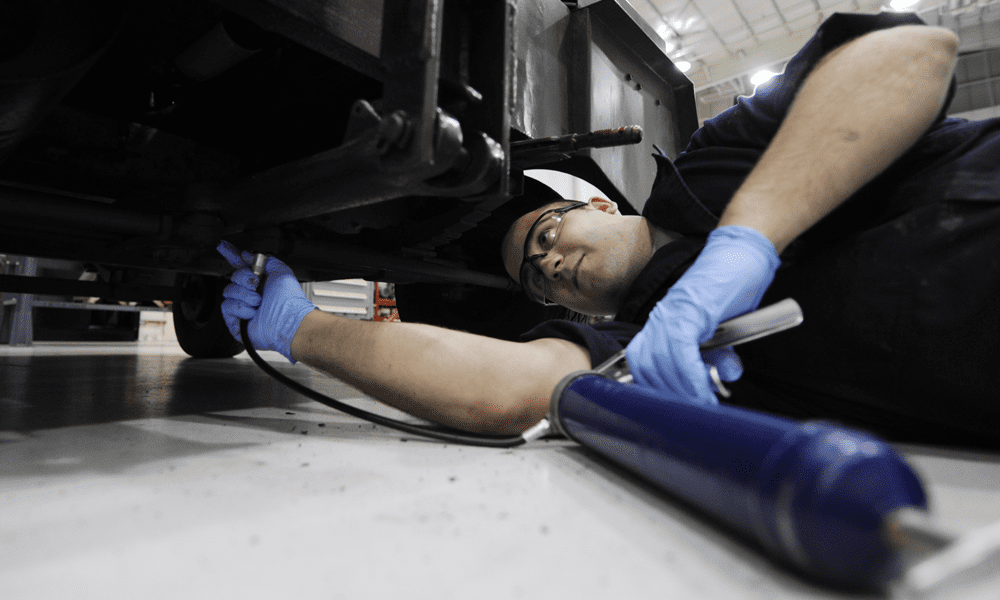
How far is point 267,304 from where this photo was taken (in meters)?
0.94

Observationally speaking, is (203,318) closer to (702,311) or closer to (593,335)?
(593,335)

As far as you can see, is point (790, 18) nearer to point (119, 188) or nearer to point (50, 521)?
point (119, 188)

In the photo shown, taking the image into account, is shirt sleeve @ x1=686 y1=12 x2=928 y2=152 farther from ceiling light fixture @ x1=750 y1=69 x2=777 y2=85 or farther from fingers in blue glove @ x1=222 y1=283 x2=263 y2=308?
ceiling light fixture @ x1=750 y1=69 x2=777 y2=85

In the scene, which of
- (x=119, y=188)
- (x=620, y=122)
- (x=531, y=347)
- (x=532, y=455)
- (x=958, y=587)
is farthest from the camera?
(x=620, y=122)

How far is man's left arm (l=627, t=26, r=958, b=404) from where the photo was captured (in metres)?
0.69

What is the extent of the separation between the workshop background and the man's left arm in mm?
213

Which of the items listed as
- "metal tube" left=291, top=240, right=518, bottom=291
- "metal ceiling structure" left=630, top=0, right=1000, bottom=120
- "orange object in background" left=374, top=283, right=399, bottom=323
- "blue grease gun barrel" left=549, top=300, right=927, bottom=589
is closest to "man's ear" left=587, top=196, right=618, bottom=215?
"metal tube" left=291, top=240, right=518, bottom=291

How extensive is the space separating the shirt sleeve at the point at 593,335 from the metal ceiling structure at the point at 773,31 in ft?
16.7

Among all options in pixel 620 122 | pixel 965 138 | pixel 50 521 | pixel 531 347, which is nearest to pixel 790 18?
pixel 620 122

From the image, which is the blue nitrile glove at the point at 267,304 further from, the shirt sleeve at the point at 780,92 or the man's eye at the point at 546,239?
the shirt sleeve at the point at 780,92

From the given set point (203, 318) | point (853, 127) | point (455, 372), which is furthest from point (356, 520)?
point (203, 318)

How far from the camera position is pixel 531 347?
2.53ft

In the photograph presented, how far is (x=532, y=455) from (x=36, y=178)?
1.24m

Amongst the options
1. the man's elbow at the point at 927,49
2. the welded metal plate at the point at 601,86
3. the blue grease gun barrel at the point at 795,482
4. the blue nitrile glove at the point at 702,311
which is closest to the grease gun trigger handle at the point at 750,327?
the blue nitrile glove at the point at 702,311
